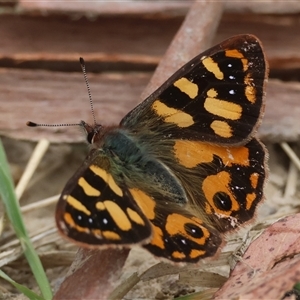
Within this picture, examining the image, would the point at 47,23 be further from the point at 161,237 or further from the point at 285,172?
the point at 161,237

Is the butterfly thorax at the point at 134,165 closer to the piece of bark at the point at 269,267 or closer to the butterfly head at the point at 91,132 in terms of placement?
the butterfly head at the point at 91,132

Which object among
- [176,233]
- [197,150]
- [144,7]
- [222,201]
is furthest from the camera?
[144,7]

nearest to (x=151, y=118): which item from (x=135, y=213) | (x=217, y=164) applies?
(x=217, y=164)

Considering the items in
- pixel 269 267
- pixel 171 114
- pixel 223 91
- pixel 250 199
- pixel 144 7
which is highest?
pixel 144 7

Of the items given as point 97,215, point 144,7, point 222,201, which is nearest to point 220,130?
point 222,201

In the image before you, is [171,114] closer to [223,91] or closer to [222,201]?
[223,91]

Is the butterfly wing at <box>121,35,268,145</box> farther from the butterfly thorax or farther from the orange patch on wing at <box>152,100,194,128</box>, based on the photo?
the butterfly thorax

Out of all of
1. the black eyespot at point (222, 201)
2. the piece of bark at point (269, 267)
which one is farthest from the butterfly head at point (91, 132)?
the piece of bark at point (269, 267)
